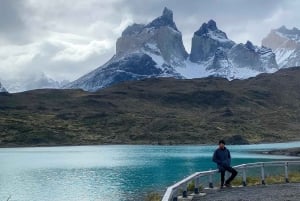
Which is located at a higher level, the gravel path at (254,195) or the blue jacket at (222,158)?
the blue jacket at (222,158)

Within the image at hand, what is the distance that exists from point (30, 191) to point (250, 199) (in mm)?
40433

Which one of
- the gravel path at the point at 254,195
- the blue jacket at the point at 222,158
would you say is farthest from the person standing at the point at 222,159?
the gravel path at the point at 254,195

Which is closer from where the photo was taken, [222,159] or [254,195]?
[254,195]

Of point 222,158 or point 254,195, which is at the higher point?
point 222,158

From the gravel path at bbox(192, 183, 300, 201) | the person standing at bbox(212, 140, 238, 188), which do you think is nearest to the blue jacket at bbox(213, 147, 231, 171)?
the person standing at bbox(212, 140, 238, 188)

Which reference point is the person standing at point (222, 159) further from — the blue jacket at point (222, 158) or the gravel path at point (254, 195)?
the gravel path at point (254, 195)

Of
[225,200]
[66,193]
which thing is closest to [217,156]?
[225,200]

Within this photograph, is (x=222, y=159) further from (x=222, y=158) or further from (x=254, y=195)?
(x=254, y=195)

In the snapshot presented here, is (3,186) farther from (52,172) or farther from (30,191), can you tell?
(52,172)

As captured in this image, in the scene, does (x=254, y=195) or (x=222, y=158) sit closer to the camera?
(x=254, y=195)

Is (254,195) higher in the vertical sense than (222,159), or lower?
lower

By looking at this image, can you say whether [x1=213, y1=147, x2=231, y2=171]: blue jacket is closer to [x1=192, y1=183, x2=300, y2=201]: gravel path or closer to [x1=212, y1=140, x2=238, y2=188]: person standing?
[x1=212, y1=140, x2=238, y2=188]: person standing

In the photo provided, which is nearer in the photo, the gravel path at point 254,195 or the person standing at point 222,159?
the gravel path at point 254,195

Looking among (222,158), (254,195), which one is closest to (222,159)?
(222,158)
